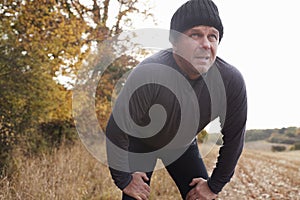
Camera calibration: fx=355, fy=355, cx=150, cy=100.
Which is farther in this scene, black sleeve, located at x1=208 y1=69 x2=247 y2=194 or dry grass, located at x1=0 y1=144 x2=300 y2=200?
dry grass, located at x1=0 y1=144 x2=300 y2=200

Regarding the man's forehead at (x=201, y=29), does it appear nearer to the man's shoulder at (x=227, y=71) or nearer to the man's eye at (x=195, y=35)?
the man's eye at (x=195, y=35)

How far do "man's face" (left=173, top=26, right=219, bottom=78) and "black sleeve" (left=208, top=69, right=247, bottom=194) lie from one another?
0.69ft

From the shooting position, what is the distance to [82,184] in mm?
4375

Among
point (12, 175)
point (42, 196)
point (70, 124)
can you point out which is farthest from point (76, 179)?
point (70, 124)

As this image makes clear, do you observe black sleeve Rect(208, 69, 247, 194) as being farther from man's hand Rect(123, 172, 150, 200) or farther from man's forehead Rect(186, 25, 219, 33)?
man's hand Rect(123, 172, 150, 200)

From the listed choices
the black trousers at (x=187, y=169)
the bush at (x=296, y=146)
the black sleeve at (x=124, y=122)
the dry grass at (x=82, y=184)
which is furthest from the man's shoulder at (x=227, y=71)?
the bush at (x=296, y=146)

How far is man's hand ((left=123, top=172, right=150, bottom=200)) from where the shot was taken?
225 cm

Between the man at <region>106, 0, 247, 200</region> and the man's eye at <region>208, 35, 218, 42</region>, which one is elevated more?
the man's eye at <region>208, 35, 218, 42</region>

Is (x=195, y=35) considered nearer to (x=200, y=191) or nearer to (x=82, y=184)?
(x=200, y=191)

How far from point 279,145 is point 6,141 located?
3027 centimetres

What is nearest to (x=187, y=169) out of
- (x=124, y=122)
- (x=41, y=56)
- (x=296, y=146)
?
(x=124, y=122)

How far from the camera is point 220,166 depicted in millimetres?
2363

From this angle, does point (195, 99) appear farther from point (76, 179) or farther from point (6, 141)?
point (6, 141)

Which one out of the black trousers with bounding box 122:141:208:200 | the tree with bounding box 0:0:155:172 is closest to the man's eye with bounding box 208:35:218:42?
the black trousers with bounding box 122:141:208:200
